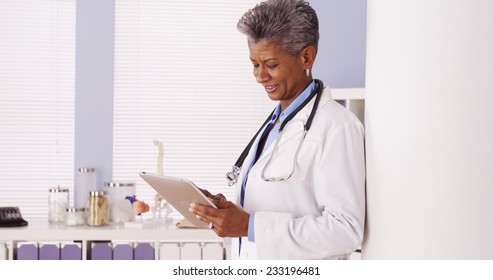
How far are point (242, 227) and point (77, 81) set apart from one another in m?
3.13

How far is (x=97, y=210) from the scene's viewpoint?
4102 millimetres

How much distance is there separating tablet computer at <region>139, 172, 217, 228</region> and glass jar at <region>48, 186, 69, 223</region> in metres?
2.41

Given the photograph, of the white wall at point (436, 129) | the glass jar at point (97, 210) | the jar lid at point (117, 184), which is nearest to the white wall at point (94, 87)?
the jar lid at point (117, 184)

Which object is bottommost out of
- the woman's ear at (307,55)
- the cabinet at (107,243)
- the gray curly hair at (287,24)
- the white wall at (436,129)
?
the cabinet at (107,243)

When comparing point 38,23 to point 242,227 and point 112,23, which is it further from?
point 242,227

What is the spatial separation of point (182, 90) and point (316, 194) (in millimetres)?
3133

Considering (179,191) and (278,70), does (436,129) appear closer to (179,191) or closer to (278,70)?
(278,70)

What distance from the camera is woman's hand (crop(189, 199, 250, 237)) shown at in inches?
67.7

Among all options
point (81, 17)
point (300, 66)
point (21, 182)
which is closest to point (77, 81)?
point (81, 17)

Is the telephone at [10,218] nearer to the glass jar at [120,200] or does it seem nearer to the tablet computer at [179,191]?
the glass jar at [120,200]

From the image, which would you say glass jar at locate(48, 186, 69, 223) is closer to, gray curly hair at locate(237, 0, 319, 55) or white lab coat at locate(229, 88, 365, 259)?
white lab coat at locate(229, 88, 365, 259)

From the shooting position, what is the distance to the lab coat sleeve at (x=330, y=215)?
1.65 meters

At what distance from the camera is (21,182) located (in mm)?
4625

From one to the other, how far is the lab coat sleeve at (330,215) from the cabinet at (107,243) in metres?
2.26
